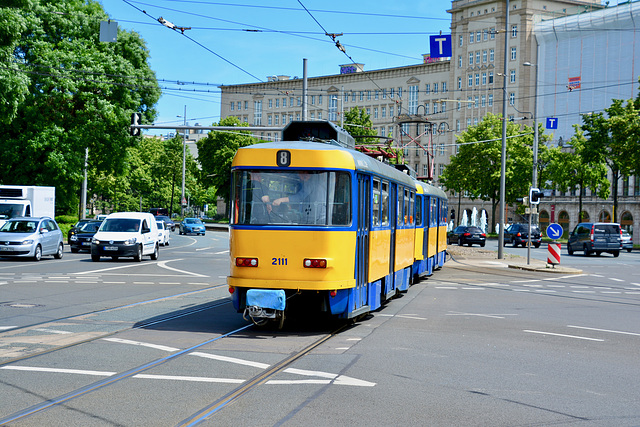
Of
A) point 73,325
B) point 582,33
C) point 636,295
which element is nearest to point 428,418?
point 73,325

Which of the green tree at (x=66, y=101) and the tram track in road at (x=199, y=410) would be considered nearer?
the tram track in road at (x=199, y=410)

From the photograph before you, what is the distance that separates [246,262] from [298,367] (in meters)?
3.14

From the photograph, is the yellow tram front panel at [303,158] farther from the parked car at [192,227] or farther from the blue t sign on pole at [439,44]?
the parked car at [192,227]

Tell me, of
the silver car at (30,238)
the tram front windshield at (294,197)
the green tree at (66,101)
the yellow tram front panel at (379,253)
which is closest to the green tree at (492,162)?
the green tree at (66,101)

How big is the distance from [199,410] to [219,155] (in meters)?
90.2

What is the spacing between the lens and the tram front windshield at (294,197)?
11.7m

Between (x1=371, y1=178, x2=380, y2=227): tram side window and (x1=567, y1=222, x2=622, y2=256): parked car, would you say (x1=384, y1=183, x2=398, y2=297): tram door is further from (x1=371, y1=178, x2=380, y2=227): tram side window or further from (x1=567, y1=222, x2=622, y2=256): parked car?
(x1=567, y1=222, x2=622, y2=256): parked car

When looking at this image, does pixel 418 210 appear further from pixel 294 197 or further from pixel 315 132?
pixel 294 197

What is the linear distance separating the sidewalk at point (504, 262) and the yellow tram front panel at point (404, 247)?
1264 centimetres

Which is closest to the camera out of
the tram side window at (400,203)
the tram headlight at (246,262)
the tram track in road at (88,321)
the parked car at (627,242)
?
the tram track in road at (88,321)

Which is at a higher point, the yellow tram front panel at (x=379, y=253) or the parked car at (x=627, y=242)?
the yellow tram front panel at (x=379, y=253)

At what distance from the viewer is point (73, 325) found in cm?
1205

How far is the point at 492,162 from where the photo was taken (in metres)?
81.3

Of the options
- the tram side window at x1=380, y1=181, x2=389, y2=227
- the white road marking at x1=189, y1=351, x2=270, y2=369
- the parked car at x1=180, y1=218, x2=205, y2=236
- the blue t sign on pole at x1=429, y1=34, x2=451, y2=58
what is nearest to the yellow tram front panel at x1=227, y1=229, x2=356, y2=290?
the white road marking at x1=189, y1=351, x2=270, y2=369
